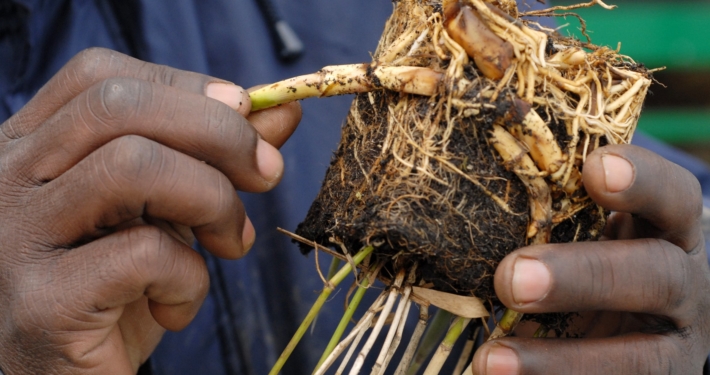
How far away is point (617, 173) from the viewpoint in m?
0.70

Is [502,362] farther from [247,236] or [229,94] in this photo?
[229,94]

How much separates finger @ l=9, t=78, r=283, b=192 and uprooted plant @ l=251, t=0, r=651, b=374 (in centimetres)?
14

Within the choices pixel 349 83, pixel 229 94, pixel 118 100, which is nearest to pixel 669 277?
pixel 349 83

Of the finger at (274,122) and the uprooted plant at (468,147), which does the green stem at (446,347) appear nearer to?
the uprooted plant at (468,147)

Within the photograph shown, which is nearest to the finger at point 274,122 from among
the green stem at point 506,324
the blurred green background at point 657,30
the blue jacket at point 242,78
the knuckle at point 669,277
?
the blue jacket at point 242,78

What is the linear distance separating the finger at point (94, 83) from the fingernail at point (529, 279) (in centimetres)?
46

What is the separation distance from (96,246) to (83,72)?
0.27m

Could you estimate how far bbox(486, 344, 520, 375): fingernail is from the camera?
78 centimetres

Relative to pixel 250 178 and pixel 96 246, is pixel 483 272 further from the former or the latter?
pixel 96 246

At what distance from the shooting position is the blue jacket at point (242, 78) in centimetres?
124

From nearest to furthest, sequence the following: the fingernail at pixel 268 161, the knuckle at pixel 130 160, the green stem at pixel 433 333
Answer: the knuckle at pixel 130 160, the fingernail at pixel 268 161, the green stem at pixel 433 333

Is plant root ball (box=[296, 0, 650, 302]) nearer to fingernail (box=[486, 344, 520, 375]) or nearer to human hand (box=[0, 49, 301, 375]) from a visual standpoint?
fingernail (box=[486, 344, 520, 375])

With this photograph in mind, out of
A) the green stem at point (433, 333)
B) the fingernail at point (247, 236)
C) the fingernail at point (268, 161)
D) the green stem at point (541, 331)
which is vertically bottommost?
the green stem at point (433, 333)

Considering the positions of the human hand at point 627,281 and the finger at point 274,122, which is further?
the finger at point 274,122
